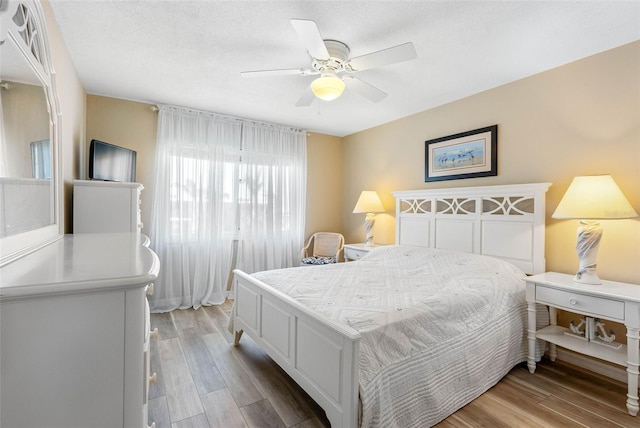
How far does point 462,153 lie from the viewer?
3.36 meters

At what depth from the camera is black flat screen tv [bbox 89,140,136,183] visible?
2.69 m

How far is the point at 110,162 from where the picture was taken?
291 centimetres

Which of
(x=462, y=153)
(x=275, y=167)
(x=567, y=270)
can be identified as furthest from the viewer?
(x=275, y=167)

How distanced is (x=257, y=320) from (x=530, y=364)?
2.20 m

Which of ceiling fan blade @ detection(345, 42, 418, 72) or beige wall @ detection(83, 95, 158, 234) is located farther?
beige wall @ detection(83, 95, 158, 234)

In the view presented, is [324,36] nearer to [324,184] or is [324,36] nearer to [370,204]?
[370,204]

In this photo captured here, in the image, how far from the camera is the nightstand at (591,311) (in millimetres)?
1888

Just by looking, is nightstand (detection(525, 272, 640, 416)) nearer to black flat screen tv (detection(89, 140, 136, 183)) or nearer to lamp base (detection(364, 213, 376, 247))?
lamp base (detection(364, 213, 376, 247))

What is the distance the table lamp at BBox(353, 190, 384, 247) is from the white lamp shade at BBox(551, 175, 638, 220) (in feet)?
7.18

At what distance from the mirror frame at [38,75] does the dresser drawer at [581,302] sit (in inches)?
120

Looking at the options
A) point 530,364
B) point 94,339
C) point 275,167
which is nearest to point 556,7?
point 530,364

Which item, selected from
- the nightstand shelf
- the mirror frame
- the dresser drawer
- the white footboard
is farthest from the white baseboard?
the mirror frame

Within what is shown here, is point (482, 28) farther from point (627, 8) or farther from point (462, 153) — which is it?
point (462, 153)

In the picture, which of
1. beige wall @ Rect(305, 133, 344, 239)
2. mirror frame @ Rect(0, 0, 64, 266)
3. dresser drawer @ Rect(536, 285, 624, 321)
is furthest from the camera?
beige wall @ Rect(305, 133, 344, 239)
